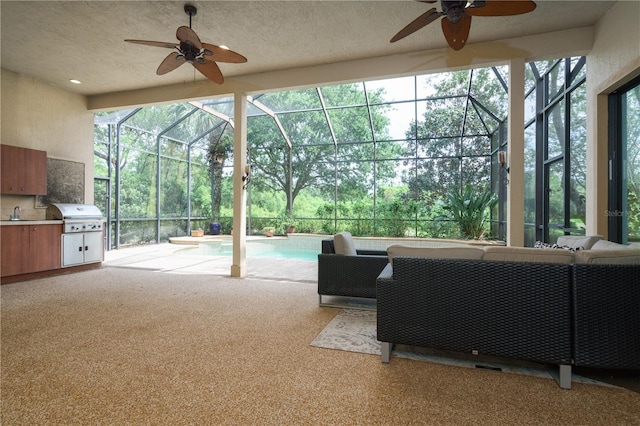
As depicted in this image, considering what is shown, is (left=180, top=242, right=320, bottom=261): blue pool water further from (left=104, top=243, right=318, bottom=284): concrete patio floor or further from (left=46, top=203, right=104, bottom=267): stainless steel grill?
(left=46, top=203, right=104, bottom=267): stainless steel grill

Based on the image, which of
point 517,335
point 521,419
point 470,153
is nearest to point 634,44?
point 517,335

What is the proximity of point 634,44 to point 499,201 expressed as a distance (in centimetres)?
459

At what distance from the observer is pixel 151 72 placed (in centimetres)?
506

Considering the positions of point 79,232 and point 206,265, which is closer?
point 79,232

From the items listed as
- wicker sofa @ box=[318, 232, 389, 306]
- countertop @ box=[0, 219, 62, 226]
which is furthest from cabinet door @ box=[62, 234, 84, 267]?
wicker sofa @ box=[318, 232, 389, 306]

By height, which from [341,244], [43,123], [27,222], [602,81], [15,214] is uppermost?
[43,123]

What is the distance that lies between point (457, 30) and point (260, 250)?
25.0 feet

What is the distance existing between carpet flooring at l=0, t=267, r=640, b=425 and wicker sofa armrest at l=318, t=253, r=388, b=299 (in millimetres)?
410

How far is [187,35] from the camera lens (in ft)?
9.78

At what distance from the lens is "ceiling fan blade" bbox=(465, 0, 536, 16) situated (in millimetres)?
2433

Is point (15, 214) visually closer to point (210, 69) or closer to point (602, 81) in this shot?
point (210, 69)

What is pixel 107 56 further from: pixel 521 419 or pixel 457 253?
pixel 521 419

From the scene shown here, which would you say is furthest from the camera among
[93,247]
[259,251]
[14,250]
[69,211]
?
[259,251]

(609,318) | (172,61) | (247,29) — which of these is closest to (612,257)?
(609,318)
